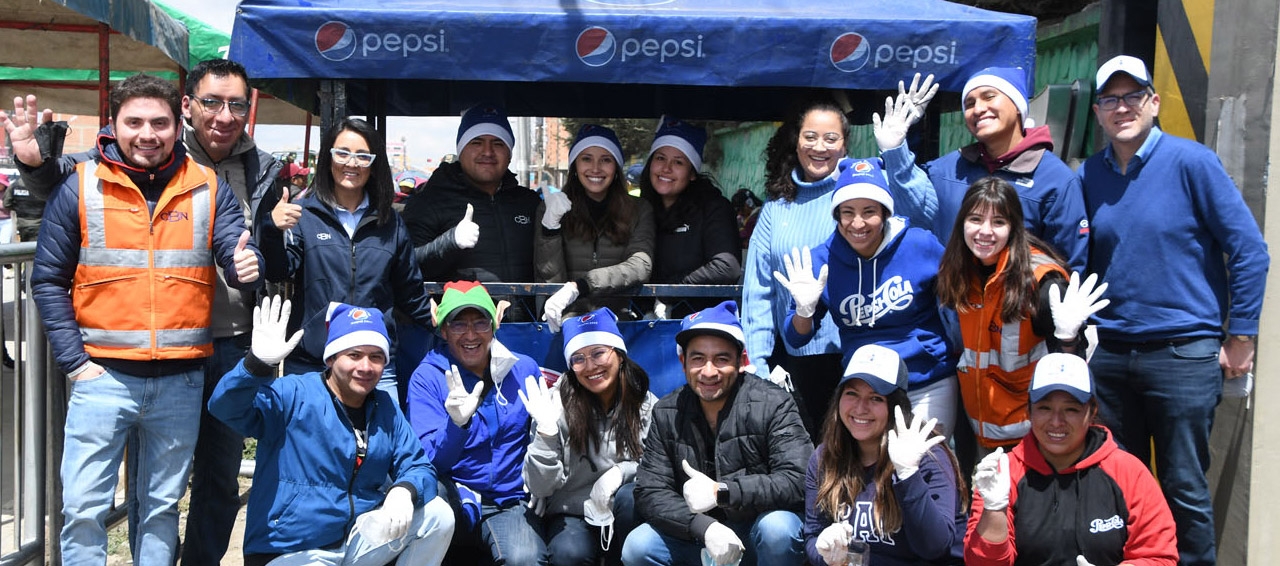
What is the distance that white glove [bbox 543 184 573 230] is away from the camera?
4711mm

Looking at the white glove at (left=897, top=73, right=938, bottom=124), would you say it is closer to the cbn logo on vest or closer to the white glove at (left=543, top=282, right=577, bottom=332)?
the white glove at (left=543, top=282, right=577, bottom=332)

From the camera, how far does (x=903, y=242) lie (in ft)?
13.1

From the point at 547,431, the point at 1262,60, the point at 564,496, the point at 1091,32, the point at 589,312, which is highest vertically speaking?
the point at 1091,32

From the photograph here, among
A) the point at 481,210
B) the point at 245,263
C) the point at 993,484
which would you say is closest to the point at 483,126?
the point at 481,210

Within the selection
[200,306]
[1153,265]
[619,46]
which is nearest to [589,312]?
[619,46]

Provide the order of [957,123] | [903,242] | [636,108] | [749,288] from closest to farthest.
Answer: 1. [903,242]
2. [749,288]
3. [636,108]
4. [957,123]

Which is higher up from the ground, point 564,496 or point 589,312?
point 589,312

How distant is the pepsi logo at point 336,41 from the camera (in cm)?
440

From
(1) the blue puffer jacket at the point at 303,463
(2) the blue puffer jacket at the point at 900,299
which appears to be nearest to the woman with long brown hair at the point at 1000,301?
(2) the blue puffer jacket at the point at 900,299

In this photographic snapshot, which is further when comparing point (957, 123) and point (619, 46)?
point (957, 123)

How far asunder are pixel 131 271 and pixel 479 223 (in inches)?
60.9

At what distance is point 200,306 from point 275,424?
1.68 ft

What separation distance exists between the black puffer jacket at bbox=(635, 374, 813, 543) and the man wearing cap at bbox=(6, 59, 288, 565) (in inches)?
65.7

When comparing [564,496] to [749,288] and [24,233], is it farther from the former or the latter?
[24,233]
